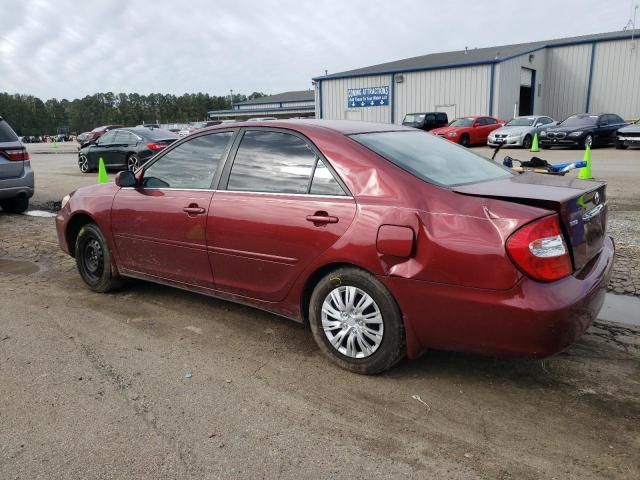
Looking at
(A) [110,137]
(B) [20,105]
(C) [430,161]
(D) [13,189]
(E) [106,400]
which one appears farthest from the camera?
(B) [20,105]

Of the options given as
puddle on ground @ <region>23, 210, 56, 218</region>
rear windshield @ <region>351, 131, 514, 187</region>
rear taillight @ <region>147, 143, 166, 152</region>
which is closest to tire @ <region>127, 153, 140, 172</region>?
rear taillight @ <region>147, 143, 166, 152</region>

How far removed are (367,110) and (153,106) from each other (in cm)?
9974

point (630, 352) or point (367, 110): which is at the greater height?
point (367, 110)

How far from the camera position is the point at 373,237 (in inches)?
124

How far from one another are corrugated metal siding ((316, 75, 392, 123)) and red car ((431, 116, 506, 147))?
10.7m

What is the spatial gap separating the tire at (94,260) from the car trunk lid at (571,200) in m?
3.33

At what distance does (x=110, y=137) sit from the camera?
16.6 m

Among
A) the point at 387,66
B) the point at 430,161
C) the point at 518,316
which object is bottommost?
the point at 518,316

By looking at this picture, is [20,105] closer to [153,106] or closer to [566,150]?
[153,106]

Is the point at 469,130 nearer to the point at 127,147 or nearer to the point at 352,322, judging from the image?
the point at 127,147

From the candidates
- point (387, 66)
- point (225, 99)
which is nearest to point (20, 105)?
point (225, 99)

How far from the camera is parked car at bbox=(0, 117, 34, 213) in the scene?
891cm

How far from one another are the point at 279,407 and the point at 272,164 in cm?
166

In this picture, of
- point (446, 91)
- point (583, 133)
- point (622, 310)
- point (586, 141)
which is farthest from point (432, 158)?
point (446, 91)
